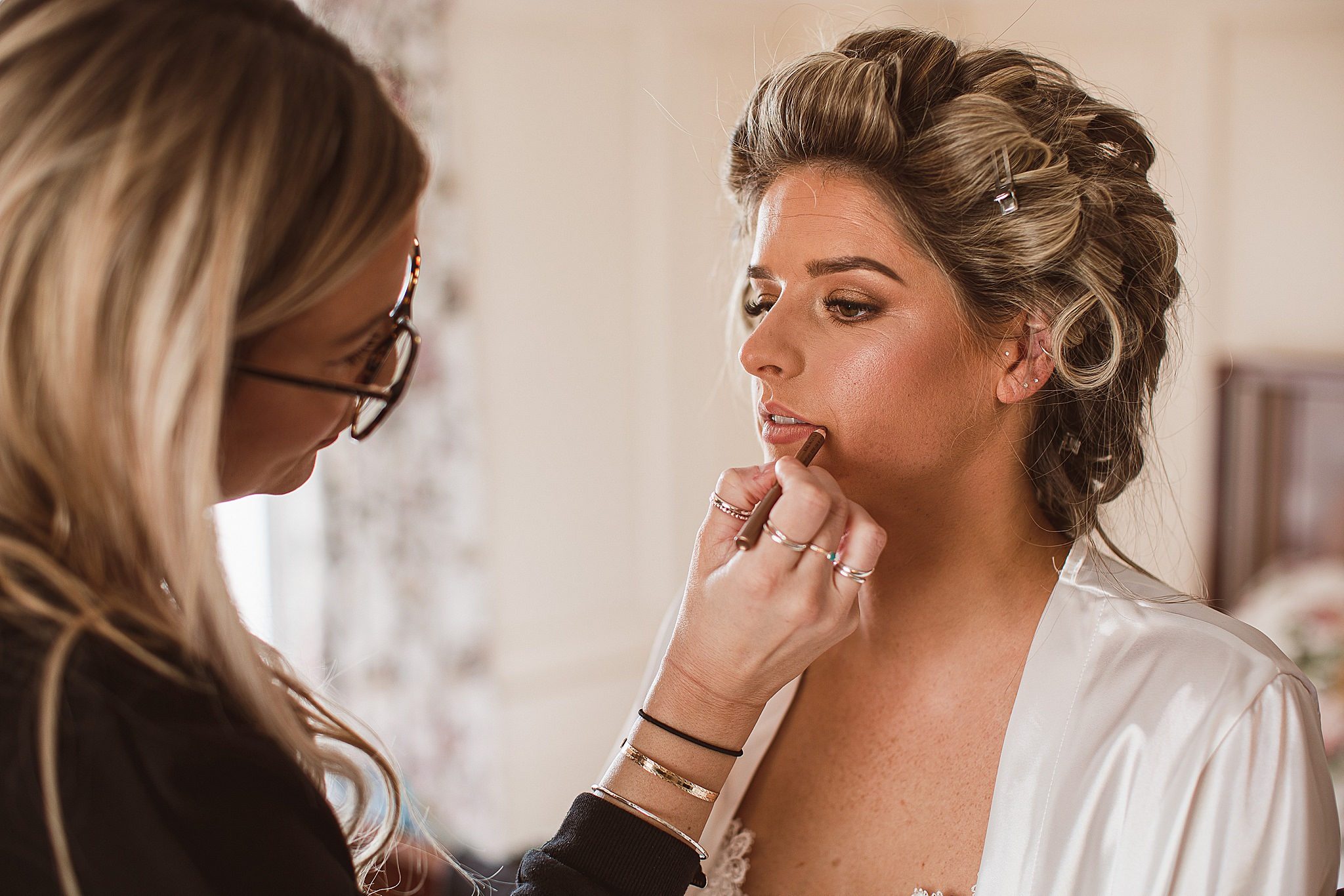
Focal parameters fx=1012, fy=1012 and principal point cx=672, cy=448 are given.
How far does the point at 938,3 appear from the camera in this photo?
11.3 feet

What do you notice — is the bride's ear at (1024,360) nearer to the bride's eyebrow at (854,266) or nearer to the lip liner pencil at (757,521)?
the bride's eyebrow at (854,266)

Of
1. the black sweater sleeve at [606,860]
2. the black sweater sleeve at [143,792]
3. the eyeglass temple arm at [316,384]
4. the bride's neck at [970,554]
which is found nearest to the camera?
the black sweater sleeve at [143,792]

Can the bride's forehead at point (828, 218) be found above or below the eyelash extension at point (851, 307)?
above

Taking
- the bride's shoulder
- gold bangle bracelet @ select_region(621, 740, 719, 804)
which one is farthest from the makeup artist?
the bride's shoulder

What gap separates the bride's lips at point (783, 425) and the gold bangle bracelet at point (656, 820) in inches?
18.2

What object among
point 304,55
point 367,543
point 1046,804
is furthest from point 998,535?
point 367,543

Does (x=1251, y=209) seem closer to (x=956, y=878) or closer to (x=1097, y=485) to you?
(x=1097, y=485)

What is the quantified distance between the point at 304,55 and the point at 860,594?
93 centimetres

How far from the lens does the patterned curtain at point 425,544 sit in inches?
107

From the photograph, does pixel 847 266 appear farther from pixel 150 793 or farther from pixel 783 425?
pixel 150 793

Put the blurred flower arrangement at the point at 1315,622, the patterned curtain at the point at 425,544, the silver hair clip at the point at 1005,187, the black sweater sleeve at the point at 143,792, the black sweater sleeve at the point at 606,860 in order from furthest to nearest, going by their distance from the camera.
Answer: the patterned curtain at the point at 425,544, the blurred flower arrangement at the point at 1315,622, the silver hair clip at the point at 1005,187, the black sweater sleeve at the point at 606,860, the black sweater sleeve at the point at 143,792

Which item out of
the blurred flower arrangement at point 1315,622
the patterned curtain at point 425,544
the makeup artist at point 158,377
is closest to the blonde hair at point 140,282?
the makeup artist at point 158,377

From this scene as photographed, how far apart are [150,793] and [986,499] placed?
0.93m

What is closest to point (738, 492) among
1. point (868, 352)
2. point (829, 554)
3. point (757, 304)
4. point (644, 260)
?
point (829, 554)
